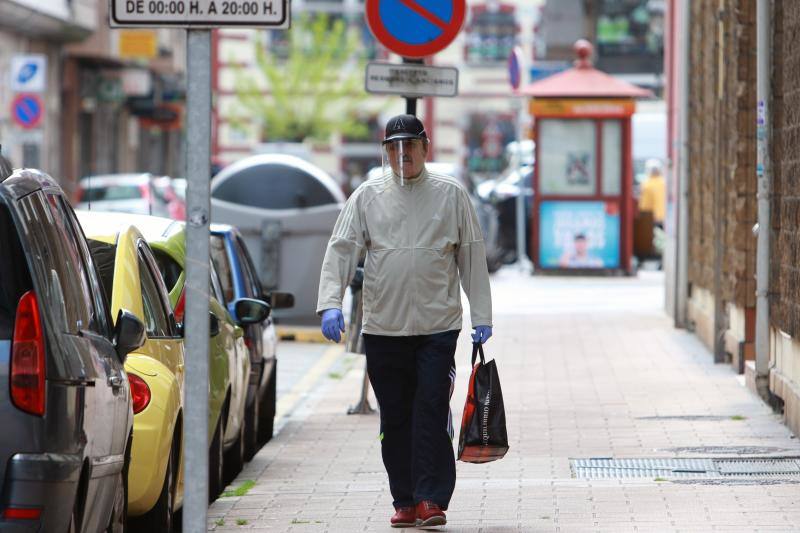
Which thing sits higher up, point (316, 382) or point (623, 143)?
point (623, 143)

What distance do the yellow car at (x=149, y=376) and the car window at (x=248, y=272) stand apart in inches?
137

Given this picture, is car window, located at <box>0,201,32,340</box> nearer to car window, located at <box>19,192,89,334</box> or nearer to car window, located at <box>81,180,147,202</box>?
car window, located at <box>19,192,89,334</box>

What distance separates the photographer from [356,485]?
9.70 m

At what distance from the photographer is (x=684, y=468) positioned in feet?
32.9

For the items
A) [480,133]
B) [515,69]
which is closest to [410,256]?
[515,69]

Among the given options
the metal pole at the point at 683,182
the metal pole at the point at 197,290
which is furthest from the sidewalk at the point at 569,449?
the metal pole at the point at 197,290

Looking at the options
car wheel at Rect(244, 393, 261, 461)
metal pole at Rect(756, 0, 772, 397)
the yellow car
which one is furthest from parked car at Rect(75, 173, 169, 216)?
the yellow car

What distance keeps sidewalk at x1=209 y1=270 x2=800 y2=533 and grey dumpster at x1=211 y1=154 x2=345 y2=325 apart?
6.36 ft

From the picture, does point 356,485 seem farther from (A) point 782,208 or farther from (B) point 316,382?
(B) point 316,382

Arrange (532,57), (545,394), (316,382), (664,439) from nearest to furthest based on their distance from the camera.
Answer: (664,439) < (545,394) < (316,382) < (532,57)

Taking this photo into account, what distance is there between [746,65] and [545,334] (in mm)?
5631

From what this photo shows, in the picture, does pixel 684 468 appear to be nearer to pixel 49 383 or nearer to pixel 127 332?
pixel 127 332

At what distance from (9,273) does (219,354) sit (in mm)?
4048

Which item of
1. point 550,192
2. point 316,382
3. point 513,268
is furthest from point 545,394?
point 513,268
